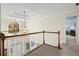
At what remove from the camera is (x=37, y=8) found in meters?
1.79

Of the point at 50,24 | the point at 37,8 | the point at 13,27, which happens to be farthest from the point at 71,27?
the point at 13,27

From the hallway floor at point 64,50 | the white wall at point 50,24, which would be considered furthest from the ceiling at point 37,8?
the hallway floor at point 64,50

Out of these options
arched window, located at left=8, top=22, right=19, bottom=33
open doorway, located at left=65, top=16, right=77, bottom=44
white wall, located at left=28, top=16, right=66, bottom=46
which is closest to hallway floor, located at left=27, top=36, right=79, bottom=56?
open doorway, located at left=65, top=16, right=77, bottom=44

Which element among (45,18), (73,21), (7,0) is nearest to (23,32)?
(45,18)

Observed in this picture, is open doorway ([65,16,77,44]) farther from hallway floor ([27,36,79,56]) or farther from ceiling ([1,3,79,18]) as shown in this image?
ceiling ([1,3,79,18])

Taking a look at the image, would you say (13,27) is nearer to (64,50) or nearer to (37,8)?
(37,8)

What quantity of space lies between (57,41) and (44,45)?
0.32m

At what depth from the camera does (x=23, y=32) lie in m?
1.95

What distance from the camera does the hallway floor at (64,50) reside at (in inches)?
68.3

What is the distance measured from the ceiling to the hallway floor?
0.62 meters

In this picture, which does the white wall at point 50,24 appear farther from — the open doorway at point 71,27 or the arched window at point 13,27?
the arched window at point 13,27

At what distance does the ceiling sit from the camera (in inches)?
65.5

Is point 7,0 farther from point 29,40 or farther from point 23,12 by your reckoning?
point 29,40

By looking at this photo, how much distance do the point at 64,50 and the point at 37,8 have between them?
3.41 ft
